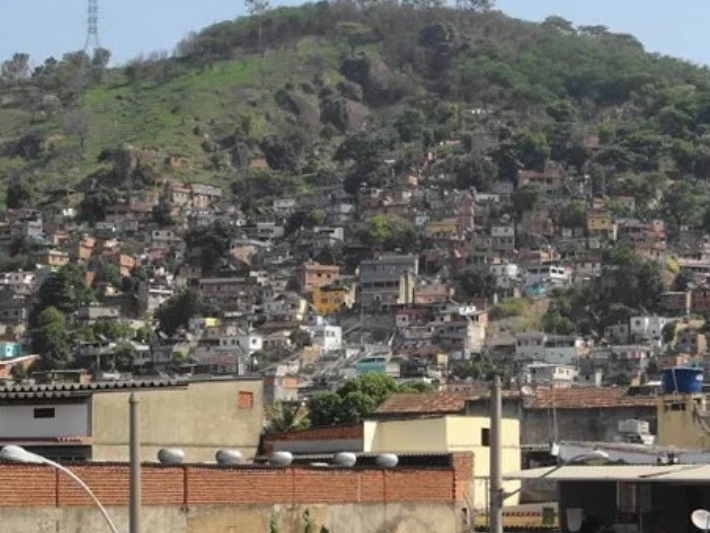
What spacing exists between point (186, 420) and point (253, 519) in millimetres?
7307

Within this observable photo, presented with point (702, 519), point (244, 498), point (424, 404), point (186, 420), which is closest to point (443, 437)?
Result: point (186, 420)

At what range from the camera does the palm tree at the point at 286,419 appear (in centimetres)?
6000

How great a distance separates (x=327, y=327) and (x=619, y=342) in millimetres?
23004

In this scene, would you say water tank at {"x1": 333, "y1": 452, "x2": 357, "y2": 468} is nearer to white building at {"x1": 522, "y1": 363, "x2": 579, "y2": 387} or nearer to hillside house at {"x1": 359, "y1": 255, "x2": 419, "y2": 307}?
white building at {"x1": 522, "y1": 363, "x2": 579, "y2": 387}

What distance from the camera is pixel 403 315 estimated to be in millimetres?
172250

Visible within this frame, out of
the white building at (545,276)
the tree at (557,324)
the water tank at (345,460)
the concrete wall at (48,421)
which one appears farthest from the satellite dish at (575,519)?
the white building at (545,276)

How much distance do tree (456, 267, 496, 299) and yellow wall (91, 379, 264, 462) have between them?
138 m

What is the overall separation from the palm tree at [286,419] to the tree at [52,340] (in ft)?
234

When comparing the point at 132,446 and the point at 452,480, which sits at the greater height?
the point at 132,446

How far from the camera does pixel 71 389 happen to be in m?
38.2

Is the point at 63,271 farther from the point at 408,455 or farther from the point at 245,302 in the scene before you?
the point at 408,455

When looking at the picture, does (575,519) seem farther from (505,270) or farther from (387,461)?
(505,270)

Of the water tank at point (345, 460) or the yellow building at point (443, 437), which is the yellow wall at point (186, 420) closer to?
the water tank at point (345, 460)

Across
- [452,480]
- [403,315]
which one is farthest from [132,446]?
[403,315]
